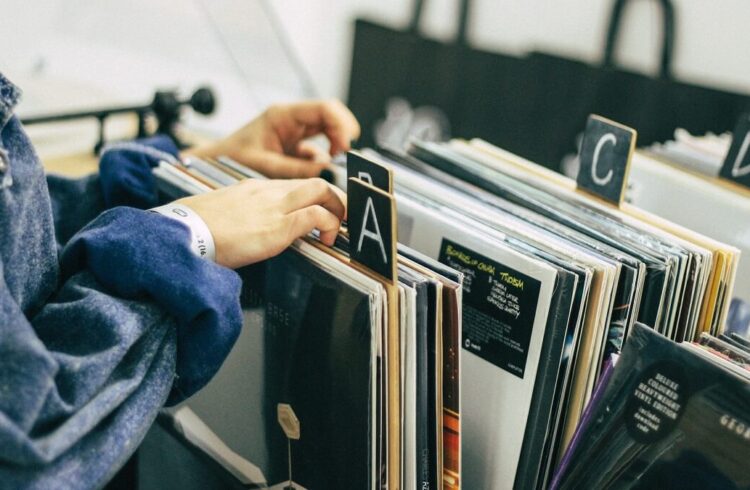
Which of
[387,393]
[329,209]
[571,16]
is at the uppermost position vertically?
[571,16]

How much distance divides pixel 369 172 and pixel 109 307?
0.23m

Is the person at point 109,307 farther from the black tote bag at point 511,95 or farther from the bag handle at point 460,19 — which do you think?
the bag handle at point 460,19

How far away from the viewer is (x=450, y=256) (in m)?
0.68

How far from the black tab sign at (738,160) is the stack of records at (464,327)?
21 centimetres

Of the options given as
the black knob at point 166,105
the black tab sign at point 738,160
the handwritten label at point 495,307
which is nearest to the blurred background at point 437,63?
the black knob at point 166,105

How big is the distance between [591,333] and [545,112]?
1.30 meters

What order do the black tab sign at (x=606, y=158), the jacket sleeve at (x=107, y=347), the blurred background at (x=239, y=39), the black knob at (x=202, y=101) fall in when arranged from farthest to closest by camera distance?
1. the blurred background at (x=239, y=39)
2. the black knob at (x=202, y=101)
3. the black tab sign at (x=606, y=158)
4. the jacket sleeve at (x=107, y=347)

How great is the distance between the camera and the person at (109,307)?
486 millimetres

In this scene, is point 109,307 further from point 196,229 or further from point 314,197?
point 314,197

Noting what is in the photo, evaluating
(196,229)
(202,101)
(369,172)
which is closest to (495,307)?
(369,172)

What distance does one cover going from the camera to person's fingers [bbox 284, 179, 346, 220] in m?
0.66

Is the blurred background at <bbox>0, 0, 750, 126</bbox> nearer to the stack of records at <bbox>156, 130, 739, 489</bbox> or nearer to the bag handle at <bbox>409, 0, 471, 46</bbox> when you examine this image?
the bag handle at <bbox>409, 0, 471, 46</bbox>

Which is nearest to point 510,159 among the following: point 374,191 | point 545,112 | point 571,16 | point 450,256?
point 450,256

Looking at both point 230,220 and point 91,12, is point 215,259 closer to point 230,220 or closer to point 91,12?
point 230,220
